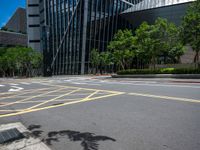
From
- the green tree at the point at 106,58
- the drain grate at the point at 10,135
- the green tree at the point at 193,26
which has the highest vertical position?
the green tree at the point at 193,26

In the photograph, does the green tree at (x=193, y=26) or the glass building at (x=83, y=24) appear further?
the glass building at (x=83, y=24)

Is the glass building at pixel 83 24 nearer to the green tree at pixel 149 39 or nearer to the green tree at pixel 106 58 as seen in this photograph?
the green tree at pixel 106 58

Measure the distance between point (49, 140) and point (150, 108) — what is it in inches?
151

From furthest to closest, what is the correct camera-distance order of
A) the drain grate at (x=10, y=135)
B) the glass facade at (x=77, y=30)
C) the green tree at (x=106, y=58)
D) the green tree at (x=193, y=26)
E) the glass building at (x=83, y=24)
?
the green tree at (x=106, y=58) → the glass facade at (x=77, y=30) → the glass building at (x=83, y=24) → the green tree at (x=193, y=26) → the drain grate at (x=10, y=135)

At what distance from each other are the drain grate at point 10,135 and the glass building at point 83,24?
4236 centimetres

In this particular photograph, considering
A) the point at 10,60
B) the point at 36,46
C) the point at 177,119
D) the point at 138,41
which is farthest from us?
the point at 36,46

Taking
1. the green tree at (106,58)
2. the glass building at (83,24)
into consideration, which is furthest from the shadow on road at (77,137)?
the green tree at (106,58)

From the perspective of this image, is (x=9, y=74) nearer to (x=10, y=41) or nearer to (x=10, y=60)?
(x=10, y=41)

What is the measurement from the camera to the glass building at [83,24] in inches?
1799

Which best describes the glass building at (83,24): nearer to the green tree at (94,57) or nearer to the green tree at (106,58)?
the green tree at (94,57)

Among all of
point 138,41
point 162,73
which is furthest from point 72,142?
point 138,41

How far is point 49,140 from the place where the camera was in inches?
156

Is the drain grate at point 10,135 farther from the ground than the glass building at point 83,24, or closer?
closer

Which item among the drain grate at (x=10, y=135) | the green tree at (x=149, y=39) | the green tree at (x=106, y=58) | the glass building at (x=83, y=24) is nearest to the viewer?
the drain grate at (x=10, y=135)
